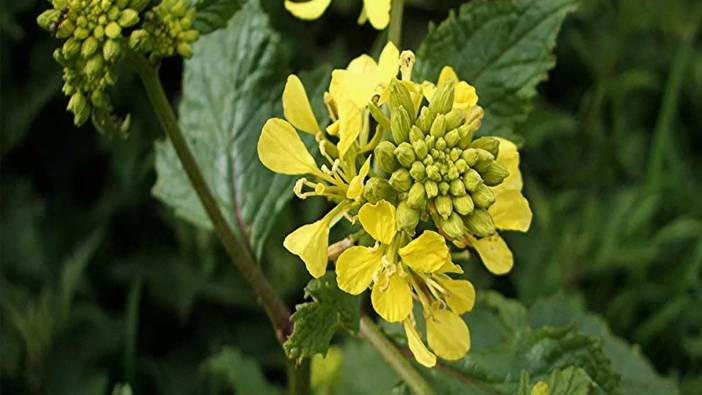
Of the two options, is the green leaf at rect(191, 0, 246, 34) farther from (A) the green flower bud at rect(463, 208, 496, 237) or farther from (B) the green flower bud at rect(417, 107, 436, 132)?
(A) the green flower bud at rect(463, 208, 496, 237)

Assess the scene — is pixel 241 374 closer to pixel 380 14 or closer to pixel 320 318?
pixel 320 318

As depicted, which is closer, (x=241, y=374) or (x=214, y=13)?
(x=214, y=13)

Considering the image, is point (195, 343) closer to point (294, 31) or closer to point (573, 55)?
point (294, 31)

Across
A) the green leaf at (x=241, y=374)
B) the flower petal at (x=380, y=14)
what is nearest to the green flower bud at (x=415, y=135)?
the flower petal at (x=380, y=14)

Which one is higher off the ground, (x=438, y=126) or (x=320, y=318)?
(x=438, y=126)

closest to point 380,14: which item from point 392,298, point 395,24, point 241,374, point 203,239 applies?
point 395,24

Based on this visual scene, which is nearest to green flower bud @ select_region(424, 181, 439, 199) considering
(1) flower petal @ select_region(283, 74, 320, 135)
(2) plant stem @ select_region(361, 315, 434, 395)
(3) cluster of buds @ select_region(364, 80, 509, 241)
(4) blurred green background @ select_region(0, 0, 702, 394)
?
(3) cluster of buds @ select_region(364, 80, 509, 241)
